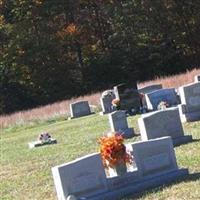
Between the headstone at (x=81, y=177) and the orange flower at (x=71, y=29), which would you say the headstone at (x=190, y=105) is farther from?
the orange flower at (x=71, y=29)

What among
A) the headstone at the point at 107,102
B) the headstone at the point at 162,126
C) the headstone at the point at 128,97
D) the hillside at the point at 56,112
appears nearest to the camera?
the headstone at the point at 162,126

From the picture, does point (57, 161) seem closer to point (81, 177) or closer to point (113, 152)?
point (113, 152)

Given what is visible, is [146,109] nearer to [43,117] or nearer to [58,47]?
[43,117]

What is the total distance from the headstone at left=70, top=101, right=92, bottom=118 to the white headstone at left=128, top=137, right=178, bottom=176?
2180cm

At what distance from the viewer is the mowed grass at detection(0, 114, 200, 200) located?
11.1 m

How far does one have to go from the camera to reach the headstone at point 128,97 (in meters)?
27.4

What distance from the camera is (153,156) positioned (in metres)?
12.0

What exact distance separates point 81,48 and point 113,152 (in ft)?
160

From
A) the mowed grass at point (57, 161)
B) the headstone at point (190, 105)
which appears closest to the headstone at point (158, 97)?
the mowed grass at point (57, 161)

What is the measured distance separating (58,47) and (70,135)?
1390 inches

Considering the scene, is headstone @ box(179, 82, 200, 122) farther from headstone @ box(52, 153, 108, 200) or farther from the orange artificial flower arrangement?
headstone @ box(52, 153, 108, 200)

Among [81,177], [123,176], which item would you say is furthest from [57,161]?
[81,177]

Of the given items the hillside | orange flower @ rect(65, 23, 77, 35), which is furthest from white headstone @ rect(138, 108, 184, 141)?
orange flower @ rect(65, 23, 77, 35)

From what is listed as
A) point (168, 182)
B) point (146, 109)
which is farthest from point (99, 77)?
point (168, 182)
